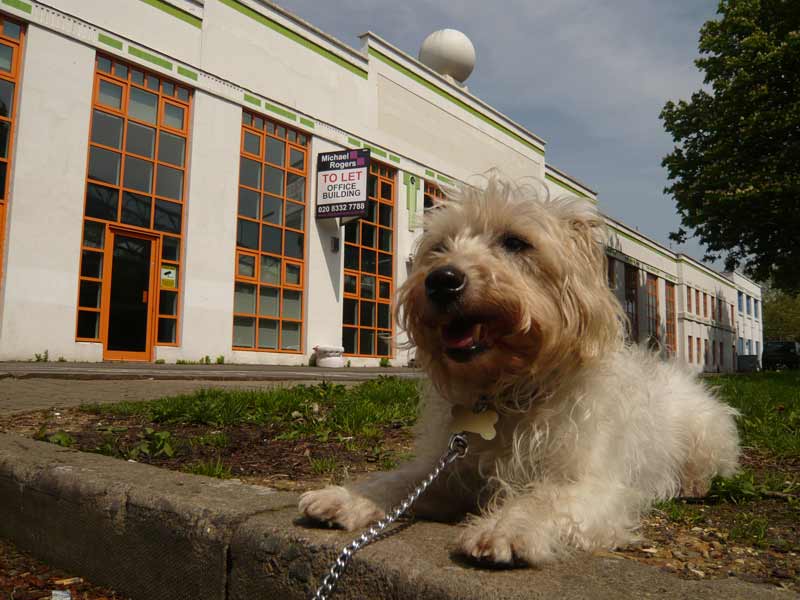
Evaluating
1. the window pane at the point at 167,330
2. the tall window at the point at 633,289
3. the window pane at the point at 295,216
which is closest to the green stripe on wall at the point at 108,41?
the window pane at the point at 295,216

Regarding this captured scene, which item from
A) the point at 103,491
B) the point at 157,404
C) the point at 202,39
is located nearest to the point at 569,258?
the point at 103,491

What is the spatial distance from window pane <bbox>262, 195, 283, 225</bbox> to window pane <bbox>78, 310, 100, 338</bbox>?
6.44m

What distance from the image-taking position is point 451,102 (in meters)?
29.8

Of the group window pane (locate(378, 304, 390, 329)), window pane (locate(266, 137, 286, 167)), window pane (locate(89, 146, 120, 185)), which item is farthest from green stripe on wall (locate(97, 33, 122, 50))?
window pane (locate(378, 304, 390, 329))

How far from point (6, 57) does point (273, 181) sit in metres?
8.23

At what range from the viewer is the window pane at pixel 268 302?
2066cm

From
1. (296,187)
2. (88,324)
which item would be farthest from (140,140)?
(296,187)

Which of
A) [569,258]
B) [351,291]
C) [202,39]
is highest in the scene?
[202,39]

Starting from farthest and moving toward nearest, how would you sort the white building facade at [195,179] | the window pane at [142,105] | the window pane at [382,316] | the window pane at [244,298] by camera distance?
1. the window pane at [382,316]
2. the window pane at [244,298]
3. the window pane at [142,105]
4. the white building facade at [195,179]

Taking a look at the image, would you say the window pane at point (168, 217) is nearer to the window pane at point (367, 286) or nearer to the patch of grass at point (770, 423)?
the window pane at point (367, 286)

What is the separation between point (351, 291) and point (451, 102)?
36.9 feet

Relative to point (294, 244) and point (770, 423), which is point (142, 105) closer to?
point (294, 244)

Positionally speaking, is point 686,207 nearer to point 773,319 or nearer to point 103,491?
point 103,491

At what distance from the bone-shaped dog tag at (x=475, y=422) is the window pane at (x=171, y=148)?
17.6 metres
